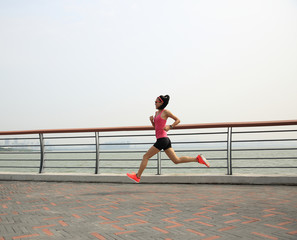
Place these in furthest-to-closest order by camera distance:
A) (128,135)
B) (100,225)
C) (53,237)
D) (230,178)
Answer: (128,135) < (230,178) < (100,225) < (53,237)

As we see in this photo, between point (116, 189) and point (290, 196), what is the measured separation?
325cm

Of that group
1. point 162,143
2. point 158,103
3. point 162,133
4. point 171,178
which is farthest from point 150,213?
point 171,178

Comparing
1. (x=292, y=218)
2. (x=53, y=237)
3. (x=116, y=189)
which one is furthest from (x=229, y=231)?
(x=116, y=189)

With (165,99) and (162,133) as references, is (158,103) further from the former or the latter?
(162,133)

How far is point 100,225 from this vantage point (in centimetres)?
329

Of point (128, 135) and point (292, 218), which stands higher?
point (128, 135)

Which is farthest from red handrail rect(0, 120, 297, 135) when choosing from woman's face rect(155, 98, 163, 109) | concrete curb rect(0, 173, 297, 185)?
concrete curb rect(0, 173, 297, 185)

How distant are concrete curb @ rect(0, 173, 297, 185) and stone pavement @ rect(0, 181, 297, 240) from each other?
522 millimetres

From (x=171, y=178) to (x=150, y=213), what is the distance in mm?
3046

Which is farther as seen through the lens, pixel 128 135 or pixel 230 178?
pixel 128 135

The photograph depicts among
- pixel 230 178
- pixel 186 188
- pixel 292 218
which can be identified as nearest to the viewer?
→ pixel 292 218

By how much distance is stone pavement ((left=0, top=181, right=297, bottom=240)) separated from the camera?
2.99 m

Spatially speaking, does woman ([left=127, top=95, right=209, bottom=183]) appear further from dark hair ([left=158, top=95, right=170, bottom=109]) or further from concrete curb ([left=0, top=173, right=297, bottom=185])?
concrete curb ([left=0, top=173, right=297, bottom=185])

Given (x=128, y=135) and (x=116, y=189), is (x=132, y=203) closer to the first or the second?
(x=116, y=189)
